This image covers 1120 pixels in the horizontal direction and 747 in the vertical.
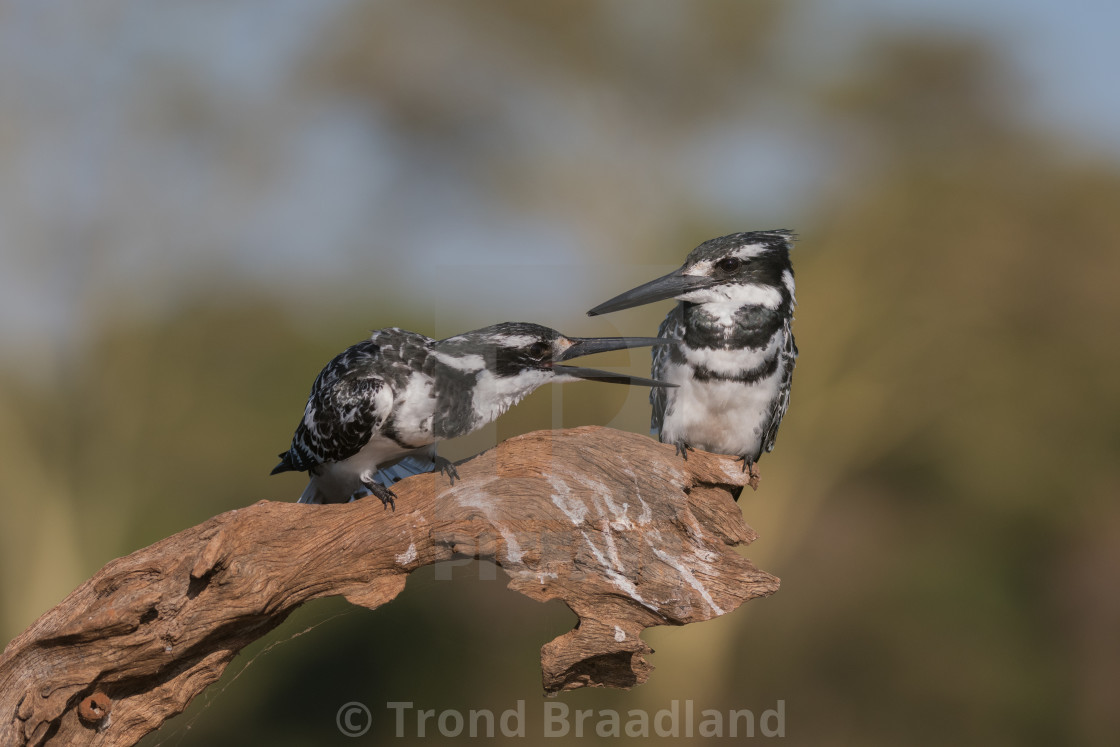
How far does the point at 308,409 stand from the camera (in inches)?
94.4

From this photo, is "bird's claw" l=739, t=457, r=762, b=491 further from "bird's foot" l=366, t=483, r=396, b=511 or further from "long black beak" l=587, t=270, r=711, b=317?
"bird's foot" l=366, t=483, r=396, b=511

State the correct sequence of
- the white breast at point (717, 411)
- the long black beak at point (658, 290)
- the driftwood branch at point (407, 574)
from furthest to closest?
the white breast at point (717, 411)
the long black beak at point (658, 290)
the driftwood branch at point (407, 574)

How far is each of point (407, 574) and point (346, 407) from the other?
0.47 m

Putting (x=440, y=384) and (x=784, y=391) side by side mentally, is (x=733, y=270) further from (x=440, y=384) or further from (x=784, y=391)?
(x=440, y=384)

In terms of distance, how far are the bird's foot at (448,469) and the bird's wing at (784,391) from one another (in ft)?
3.10

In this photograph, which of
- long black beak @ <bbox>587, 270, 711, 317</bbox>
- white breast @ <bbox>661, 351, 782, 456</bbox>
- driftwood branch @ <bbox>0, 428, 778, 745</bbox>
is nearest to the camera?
driftwood branch @ <bbox>0, 428, 778, 745</bbox>

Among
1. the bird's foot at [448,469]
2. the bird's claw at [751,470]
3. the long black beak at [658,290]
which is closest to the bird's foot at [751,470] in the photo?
the bird's claw at [751,470]

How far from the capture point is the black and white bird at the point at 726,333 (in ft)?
7.53

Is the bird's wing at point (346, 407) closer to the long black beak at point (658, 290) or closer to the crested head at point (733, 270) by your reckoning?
the long black beak at point (658, 290)

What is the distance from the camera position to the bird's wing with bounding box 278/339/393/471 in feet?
7.17

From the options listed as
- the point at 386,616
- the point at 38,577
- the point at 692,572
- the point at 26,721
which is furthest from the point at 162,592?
the point at 38,577

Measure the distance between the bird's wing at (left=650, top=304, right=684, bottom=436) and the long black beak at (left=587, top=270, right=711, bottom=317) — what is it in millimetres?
132

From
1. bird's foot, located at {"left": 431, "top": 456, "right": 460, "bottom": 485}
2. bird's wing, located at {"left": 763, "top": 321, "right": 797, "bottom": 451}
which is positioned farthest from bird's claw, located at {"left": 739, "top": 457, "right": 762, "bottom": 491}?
bird's foot, located at {"left": 431, "top": 456, "right": 460, "bottom": 485}

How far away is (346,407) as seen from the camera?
2.20 meters
